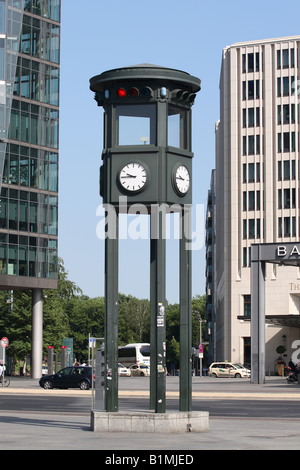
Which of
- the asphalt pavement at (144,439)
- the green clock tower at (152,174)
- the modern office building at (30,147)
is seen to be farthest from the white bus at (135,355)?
the green clock tower at (152,174)

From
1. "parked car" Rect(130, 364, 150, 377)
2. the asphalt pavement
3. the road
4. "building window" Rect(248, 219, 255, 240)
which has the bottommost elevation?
"parked car" Rect(130, 364, 150, 377)

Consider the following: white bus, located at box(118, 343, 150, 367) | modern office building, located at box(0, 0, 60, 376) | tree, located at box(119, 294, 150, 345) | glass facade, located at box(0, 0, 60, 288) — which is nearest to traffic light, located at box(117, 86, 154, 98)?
modern office building, located at box(0, 0, 60, 376)

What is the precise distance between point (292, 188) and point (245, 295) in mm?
14202

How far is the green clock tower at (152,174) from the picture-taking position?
695 inches

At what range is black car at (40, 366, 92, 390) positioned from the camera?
48781mm

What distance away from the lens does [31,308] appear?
251 feet

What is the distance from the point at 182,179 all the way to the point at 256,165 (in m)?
86.6

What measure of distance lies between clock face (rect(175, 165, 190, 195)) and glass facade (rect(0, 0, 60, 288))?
55.0m

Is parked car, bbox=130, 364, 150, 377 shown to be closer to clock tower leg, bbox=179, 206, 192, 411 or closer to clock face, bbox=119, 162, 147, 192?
clock tower leg, bbox=179, 206, 192, 411

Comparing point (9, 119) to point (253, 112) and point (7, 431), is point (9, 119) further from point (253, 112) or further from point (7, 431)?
point (7, 431)

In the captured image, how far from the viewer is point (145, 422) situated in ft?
55.1

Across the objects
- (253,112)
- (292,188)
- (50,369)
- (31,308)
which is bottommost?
(50,369)

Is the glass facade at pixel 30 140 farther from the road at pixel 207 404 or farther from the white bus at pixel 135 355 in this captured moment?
the road at pixel 207 404
